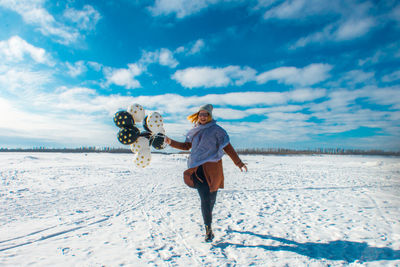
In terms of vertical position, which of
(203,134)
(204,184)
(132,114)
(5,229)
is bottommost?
(5,229)

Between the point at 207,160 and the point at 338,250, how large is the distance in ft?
6.51

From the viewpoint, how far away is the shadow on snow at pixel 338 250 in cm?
265

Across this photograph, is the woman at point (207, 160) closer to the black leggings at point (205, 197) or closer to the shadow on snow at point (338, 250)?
the black leggings at point (205, 197)

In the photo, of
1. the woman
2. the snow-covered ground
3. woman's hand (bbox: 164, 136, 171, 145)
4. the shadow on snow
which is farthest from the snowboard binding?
the shadow on snow

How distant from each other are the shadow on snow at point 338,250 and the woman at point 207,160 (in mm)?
554

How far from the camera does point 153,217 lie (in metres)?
4.23

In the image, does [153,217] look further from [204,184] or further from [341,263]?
[341,263]

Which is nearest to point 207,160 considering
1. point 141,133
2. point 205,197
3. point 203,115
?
point 205,197

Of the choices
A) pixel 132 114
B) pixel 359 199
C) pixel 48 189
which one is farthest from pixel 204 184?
pixel 48 189

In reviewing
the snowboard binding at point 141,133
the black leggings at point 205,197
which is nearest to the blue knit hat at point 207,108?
the snowboard binding at point 141,133

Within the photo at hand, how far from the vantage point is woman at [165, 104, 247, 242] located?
10.6ft

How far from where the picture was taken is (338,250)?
2842mm

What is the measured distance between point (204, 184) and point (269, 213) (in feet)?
6.56

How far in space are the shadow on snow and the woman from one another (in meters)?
0.55
